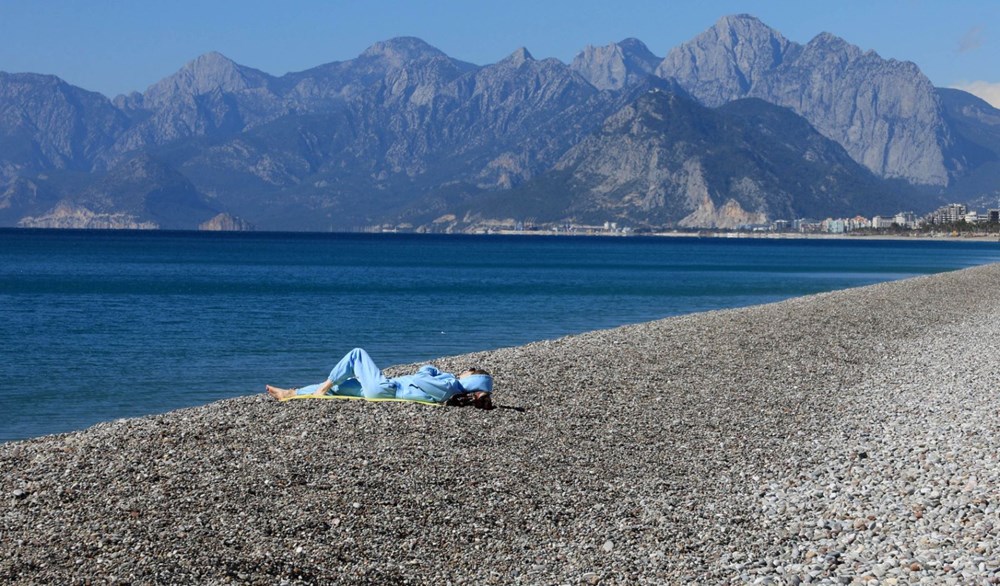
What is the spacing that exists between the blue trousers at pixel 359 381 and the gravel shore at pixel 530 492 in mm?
468

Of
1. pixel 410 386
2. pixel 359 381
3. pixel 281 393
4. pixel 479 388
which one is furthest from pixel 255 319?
pixel 479 388

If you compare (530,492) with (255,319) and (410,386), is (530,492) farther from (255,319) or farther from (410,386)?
(255,319)

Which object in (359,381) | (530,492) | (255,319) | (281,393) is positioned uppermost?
(359,381)

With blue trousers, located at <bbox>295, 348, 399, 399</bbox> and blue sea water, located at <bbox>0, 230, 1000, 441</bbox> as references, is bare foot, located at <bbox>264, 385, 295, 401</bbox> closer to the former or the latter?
blue trousers, located at <bbox>295, 348, 399, 399</bbox>

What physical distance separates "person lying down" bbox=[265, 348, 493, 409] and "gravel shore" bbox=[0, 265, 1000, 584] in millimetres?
397

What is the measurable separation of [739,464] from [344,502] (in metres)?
5.42

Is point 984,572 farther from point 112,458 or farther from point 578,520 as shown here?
point 112,458

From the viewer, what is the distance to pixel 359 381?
17.0 meters

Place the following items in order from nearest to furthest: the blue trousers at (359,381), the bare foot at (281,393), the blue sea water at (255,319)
A: the blue trousers at (359,381) → the bare foot at (281,393) → the blue sea water at (255,319)

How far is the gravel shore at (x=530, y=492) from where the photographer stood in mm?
10109

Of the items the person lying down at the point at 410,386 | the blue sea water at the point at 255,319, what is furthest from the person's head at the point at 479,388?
the blue sea water at the point at 255,319

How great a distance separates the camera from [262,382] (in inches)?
1050

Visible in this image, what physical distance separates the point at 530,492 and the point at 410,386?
4525mm

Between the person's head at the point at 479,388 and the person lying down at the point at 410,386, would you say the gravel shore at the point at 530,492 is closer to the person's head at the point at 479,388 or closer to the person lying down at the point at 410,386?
the person's head at the point at 479,388
